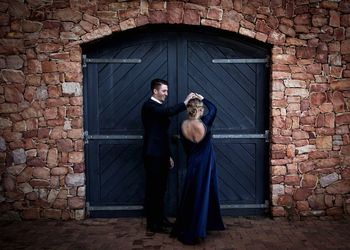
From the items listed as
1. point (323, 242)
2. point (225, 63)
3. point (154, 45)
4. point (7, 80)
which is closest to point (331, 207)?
point (323, 242)

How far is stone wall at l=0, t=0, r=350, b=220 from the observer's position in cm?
559

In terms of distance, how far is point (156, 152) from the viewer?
525 centimetres

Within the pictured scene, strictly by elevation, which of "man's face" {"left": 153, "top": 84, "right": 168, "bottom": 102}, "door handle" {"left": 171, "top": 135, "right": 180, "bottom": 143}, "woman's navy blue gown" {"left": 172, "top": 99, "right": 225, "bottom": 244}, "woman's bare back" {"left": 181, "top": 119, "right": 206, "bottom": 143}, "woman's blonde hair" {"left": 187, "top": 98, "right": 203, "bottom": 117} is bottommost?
"woman's navy blue gown" {"left": 172, "top": 99, "right": 225, "bottom": 244}

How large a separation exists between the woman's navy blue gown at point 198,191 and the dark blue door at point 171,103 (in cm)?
100

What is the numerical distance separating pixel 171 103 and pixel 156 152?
964 mm

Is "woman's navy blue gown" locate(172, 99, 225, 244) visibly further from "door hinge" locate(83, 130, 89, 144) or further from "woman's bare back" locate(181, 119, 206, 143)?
"door hinge" locate(83, 130, 89, 144)

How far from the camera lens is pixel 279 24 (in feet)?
18.6

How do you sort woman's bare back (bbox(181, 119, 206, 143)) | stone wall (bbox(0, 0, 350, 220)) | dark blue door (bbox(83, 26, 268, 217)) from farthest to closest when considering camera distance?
1. dark blue door (bbox(83, 26, 268, 217))
2. stone wall (bbox(0, 0, 350, 220))
3. woman's bare back (bbox(181, 119, 206, 143))

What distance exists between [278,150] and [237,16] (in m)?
2.02

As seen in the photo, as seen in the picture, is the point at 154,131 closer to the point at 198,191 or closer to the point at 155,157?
the point at 155,157

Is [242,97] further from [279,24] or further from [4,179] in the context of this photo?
[4,179]

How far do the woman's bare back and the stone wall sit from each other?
144 cm

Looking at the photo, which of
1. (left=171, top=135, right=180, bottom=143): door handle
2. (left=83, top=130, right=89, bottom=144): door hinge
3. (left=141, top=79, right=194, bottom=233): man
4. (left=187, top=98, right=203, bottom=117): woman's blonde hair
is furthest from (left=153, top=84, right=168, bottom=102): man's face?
(left=83, top=130, right=89, bottom=144): door hinge

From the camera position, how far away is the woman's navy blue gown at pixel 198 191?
4.86 m
